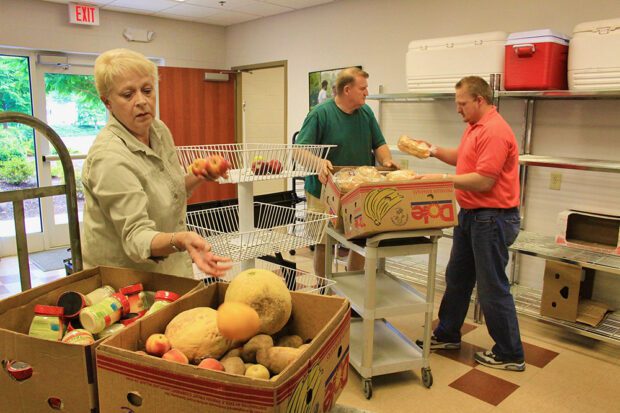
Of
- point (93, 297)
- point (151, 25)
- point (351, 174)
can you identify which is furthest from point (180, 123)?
point (93, 297)

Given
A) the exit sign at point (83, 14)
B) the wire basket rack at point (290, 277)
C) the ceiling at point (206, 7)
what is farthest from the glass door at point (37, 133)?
the wire basket rack at point (290, 277)

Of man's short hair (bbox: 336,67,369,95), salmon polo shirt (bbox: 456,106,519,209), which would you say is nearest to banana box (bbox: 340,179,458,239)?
salmon polo shirt (bbox: 456,106,519,209)

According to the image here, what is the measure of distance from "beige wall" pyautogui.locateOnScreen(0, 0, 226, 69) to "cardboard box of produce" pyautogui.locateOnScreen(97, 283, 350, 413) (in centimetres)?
507

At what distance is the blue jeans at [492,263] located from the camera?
2559 mm

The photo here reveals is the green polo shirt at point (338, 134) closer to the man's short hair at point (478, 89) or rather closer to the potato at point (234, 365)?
the man's short hair at point (478, 89)

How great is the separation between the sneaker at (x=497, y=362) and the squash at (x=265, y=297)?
84.5 inches

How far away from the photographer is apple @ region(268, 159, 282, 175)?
176 cm

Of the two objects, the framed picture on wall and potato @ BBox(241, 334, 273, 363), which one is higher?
the framed picture on wall

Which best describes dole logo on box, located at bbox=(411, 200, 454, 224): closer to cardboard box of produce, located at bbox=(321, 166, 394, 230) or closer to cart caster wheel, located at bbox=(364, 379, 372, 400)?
cardboard box of produce, located at bbox=(321, 166, 394, 230)

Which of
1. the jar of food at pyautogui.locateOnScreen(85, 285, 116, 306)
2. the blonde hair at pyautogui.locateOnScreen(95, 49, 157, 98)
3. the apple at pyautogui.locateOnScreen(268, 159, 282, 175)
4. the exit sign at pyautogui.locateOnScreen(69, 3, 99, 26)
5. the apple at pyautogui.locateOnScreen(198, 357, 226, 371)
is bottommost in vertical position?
the apple at pyautogui.locateOnScreen(198, 357, 226, 371)

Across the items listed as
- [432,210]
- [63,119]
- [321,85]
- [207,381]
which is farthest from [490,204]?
[63,119]

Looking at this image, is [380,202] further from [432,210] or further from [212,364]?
[212,364]

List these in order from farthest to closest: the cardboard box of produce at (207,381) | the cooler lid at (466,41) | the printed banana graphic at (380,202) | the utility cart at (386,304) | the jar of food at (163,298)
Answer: the cooler lid at (466,41), the utility cart at (386,304), the printed banana graphic at (380,202), the jar of food at (163,298), the cardboard box of produce at (207,381)

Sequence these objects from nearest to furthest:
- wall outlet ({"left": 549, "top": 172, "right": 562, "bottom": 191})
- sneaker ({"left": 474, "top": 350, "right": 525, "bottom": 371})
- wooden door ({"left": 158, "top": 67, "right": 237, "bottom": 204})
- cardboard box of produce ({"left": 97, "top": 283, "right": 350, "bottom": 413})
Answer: cardboard box of produce ({"left": 97, "top": 283, "right": 350, "bottom": 413}) → sneaker ({"left": 474, "top": 350, "right": 525, "bottom": 371}) → wall outlet ({"left": 549, "top": 172, "right": 562, "bottom": 191}) → wooden door ({"left": 158, "top": 67, "right": 237, "bottom": 204})
